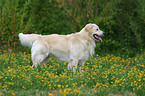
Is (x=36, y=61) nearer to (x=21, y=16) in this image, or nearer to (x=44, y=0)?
(x=21, y=16)

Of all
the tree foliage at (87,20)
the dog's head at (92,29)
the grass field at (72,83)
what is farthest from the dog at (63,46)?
the tree foliage at (87,20)

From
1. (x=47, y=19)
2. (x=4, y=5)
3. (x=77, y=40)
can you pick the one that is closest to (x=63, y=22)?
(x=47, y=19)

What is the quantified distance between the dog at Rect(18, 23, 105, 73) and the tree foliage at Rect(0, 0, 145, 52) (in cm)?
350

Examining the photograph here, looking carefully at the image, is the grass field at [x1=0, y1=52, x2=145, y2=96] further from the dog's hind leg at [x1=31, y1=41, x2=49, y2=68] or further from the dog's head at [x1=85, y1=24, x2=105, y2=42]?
the dog's head at [x1=85, y1=24, x2=105, y2=42]

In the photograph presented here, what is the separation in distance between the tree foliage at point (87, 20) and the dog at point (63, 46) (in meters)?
3.50

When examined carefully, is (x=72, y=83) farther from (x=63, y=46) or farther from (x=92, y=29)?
(x=92, y=29)

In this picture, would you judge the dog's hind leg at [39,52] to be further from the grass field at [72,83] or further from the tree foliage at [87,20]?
the tree foliage at [87,20]

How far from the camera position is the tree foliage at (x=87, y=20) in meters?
10.2

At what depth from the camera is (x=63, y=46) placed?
268 inches

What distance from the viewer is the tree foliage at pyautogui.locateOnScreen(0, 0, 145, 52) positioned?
10.2 m

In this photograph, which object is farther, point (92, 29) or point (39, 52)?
point (92, 29)

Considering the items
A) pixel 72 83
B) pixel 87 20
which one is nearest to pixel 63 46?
pixel 72 83

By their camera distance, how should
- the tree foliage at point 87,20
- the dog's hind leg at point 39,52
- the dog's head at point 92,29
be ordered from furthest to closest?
the tree foliage at point 87,20, the dog's head at point 92,29, the dog's hind leg at point 39,52

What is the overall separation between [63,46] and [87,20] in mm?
4368
